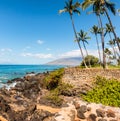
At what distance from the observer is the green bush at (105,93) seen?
2598 cm

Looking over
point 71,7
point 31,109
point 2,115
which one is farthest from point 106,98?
point 71,7

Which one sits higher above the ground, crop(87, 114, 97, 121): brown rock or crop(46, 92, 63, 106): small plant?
crop(87, 114, 97, 121): brown rock

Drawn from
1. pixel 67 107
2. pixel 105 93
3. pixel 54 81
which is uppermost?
pixel 54 81

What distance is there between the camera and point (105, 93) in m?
27.3

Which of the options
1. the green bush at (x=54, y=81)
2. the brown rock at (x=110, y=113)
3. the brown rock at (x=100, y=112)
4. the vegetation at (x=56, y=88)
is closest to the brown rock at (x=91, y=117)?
the brown rock at (x=100, y=112)

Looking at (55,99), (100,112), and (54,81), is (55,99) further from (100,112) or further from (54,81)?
(100,112)

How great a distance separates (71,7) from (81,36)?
11.5 m

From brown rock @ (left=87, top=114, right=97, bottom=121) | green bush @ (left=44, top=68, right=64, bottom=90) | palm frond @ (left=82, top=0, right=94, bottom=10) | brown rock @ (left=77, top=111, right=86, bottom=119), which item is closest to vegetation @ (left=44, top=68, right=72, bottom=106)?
green bush @ (left=44, top=68, right=64, bottom=90)

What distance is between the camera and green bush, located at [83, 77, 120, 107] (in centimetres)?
2598

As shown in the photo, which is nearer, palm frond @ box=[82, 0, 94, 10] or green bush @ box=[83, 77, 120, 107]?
green bush @ box=[83, 77, 120, 107]

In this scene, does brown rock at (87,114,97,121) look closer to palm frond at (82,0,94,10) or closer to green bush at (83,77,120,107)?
green bush at (83,77,120,107)

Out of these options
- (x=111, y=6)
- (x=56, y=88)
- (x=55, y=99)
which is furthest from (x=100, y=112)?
(x=111, y=6)

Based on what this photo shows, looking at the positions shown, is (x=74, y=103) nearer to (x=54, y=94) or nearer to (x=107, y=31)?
(x=54, y=94)

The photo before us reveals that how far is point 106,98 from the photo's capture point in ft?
87.4
